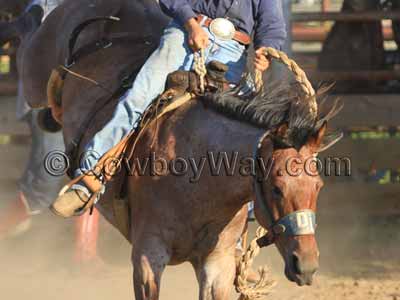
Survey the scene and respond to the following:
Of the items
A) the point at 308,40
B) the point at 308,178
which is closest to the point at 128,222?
the point at 308,178

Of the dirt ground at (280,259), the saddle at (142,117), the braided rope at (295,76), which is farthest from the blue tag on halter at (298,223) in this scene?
the dirt ground at (280,259)

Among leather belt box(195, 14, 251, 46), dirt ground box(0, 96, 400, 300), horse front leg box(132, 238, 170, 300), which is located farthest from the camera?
dirt ground box(0, 96, 400, 300)

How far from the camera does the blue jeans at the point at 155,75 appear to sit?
15.1 feet

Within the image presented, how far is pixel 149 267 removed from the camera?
4406 millimetres

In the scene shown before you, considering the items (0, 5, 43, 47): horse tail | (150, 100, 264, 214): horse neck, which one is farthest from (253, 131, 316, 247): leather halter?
(0, 5, 43, 47): horse tail

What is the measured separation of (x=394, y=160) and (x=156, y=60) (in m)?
3.59

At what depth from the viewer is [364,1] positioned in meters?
8.11

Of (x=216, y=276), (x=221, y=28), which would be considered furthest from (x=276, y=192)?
(x=221, y=28)

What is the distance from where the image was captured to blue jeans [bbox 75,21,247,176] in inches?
181

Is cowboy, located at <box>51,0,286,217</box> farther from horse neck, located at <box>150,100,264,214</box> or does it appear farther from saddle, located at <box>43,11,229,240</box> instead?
horse neck, located at <box>150,100,264,214</box>

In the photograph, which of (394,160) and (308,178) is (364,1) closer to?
(394,160)

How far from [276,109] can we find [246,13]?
2.98ft

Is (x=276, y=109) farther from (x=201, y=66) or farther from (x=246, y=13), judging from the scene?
(x=246, y=13)

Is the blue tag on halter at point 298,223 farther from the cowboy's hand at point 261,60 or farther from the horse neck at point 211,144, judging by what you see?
the cowboy's hand at point 261,60
